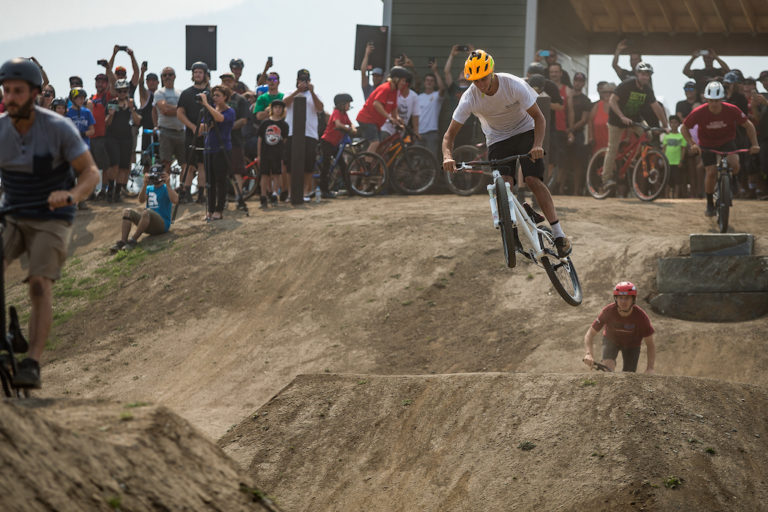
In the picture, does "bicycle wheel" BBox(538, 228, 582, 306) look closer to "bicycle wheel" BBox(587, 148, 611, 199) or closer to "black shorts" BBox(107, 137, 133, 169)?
"bicycle wheel" BBox(587, 148, 611, 199)

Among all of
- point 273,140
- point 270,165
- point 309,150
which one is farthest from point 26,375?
point 309,150

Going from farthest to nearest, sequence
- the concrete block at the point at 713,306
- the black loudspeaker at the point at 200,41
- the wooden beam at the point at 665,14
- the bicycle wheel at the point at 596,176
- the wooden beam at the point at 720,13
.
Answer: the wooden beam at the point at 665,14, the wooden beam at the point at 720,13, the black loudspeaker at the point at 200,41, the bicycle wheel at the point at 596,176, the concrete block at the point at 713,306

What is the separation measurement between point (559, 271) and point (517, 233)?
1.01 m

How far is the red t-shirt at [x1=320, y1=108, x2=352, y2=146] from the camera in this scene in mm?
18281

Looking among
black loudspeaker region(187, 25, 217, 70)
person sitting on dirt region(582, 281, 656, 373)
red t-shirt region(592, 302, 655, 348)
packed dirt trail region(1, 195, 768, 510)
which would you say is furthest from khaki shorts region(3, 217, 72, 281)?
black loudspeaker region(187, 25, 217, 70)

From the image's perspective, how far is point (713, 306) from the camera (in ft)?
46.0

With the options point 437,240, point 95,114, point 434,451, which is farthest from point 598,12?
point 434,451

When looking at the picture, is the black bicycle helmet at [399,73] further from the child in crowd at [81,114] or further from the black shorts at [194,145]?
the child in crowd at [81,114]

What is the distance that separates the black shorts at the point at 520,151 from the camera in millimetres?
10039

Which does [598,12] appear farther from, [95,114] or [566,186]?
[95,114]

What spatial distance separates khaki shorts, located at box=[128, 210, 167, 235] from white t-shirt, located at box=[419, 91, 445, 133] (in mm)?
5278

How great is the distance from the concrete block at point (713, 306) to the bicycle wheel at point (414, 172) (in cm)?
582

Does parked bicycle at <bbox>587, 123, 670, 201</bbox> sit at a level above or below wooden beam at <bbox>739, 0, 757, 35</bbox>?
below

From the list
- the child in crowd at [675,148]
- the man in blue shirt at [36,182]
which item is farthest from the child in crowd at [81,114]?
the man in blue shirt at [36,182]
